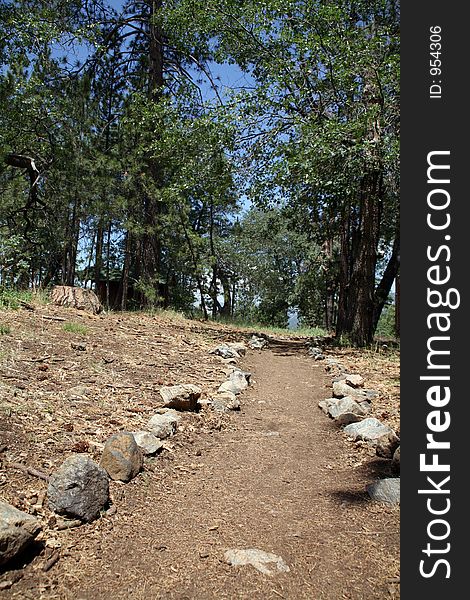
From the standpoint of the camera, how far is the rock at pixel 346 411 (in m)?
4.29

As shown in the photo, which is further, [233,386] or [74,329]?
A: [74,329]

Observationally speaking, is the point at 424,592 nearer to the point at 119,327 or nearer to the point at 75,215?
the point at 119,327

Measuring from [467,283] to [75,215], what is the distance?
1111 centimetres

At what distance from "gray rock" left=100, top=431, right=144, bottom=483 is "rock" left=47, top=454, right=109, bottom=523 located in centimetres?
29

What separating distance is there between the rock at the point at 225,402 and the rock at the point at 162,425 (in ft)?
2.38

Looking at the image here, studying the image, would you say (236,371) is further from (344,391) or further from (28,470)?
(28,470)

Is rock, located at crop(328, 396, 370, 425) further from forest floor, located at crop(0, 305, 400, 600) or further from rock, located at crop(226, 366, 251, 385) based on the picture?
rock, located at crop(226, 366, 251, 385)

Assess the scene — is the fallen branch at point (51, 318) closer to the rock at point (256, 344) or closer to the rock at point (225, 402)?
the rock at point (225, 402)

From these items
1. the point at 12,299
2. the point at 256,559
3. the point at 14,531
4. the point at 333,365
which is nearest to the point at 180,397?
the point at 256,559

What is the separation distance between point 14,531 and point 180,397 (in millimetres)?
2303

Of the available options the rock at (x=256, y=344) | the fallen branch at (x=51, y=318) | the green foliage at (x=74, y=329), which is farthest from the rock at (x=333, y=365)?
the fallen branch at (x=51, y=318)

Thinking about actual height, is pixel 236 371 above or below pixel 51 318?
below

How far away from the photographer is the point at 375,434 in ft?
12.2

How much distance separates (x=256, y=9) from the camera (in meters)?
8.43
